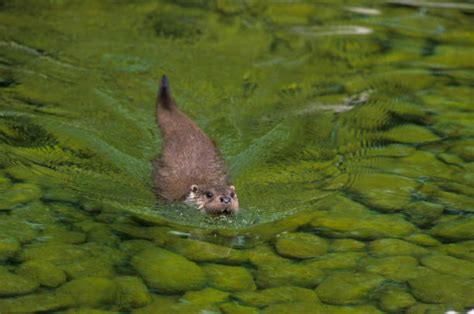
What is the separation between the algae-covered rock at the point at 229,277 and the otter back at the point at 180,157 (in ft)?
3.63

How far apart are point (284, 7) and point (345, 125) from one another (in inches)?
113

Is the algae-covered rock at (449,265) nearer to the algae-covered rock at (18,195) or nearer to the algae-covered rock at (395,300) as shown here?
the algae-covered rock at (395,300)

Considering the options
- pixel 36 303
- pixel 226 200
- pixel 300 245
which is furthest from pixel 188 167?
pixel 36 303

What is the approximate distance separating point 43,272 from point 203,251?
1.01m

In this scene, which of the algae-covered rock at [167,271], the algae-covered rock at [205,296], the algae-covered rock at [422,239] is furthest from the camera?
the algae-covered rock at [422,239]

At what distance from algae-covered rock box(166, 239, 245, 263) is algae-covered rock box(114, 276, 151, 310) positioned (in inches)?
18.1

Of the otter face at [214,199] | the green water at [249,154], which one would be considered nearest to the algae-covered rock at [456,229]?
the green water at [249,154]

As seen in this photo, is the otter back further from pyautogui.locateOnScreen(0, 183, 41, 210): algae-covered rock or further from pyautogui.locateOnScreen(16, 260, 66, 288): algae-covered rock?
pyautogui.locateOnScreen(16, 260, 66, 288): algae-covered rock

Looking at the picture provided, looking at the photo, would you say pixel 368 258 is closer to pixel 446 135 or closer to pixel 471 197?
pixel 471 197

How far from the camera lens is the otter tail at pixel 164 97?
23.4 ft

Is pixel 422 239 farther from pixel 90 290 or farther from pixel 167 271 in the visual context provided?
pixel 90 290

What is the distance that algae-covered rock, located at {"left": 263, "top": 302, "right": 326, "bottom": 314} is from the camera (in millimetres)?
4828

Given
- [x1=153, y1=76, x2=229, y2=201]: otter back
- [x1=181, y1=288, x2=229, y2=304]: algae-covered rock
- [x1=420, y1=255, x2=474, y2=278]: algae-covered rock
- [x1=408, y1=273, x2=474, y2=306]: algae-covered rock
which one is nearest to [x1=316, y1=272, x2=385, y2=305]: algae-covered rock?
[x1=408, y1=273, x2=474, y2=306]: algae-covered rock

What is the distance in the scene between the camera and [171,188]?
6469mm
